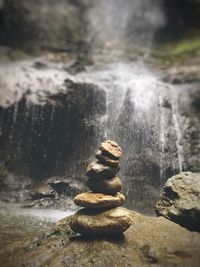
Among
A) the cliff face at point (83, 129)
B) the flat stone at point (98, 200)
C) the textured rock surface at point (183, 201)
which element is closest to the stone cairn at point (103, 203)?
the flat stone at point (98, 200)

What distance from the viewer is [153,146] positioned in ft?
48.9

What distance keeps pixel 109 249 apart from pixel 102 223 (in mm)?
759

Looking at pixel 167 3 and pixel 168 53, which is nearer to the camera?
pixel 168 53

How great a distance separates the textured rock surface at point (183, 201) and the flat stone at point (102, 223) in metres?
2.18

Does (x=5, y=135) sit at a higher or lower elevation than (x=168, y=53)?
lower

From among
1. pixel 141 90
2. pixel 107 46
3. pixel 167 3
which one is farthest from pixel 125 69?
pixel 167 3

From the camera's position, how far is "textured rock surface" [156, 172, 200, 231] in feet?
31.1

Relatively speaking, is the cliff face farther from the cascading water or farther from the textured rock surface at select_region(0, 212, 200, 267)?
the textured rock surface at select_region(0, 212, 200, 267)

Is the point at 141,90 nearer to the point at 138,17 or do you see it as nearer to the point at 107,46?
the point at 107,46

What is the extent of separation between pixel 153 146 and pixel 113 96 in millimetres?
3514

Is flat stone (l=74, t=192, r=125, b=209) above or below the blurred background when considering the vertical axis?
below

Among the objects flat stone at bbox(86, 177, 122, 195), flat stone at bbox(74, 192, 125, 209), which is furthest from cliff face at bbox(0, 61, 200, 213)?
flat stone at bbox(74, 192, 125, 209)

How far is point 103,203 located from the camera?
28.6 ft

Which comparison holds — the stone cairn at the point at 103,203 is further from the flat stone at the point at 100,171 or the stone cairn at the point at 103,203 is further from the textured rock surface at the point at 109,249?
the textured rock surface at the point at 109,249
